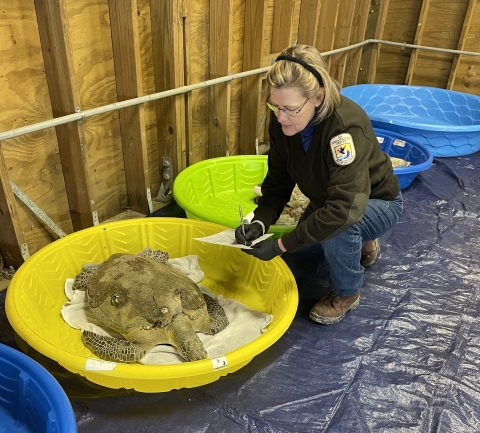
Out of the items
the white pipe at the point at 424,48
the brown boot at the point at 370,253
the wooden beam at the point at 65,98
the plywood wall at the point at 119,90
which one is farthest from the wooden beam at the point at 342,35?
the wooden beam at the point at 65,98

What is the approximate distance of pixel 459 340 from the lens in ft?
5.54

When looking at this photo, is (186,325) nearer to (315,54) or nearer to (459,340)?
(315,54)

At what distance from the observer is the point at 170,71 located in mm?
2186

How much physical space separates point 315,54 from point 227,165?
1.31 meters

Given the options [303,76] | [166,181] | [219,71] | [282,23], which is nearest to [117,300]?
[303,76]

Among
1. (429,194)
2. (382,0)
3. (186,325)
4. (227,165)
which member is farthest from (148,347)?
(382,0)

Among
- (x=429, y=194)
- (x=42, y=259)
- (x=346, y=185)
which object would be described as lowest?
(x=429, y=194)

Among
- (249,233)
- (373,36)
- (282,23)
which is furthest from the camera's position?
(373,36)

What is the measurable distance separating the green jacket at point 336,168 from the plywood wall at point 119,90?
2.78 feet

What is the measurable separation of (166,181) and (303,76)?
4.58ft

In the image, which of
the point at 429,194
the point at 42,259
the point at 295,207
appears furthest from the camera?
the point at 429,194

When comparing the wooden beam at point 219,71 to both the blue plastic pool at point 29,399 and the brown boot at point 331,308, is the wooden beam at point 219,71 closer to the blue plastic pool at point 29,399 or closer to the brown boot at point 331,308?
the brown boot at point 331,308

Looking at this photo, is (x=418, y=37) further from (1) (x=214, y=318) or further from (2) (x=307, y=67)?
(1) (x=214, y=318)

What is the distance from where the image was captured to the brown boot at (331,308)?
1728mm
